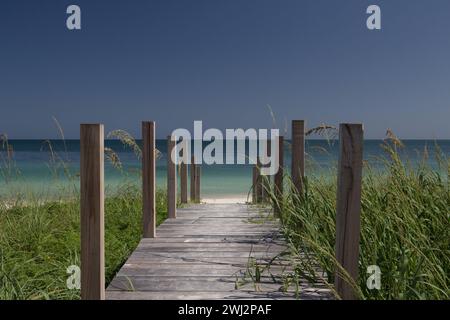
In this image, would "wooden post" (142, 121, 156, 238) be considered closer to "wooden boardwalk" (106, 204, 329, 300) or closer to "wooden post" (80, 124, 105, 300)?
"wooden boardwalk" (106, 204, 329, 300)

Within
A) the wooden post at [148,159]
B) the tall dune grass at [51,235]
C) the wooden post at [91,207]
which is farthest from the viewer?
the wooden post at [148,159]

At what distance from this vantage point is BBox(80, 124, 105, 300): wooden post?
8.57 ft

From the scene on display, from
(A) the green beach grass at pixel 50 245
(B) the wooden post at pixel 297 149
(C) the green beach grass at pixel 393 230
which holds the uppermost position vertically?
(B) the wooden post at pixel 297 149

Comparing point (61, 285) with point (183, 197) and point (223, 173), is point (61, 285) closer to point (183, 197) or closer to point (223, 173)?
point (183, 197)

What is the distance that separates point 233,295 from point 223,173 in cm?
3566

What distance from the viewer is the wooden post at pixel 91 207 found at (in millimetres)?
2611

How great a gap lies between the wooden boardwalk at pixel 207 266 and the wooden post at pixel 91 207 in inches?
20.6

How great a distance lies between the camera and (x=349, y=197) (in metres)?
2.68

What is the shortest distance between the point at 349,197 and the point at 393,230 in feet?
2.31

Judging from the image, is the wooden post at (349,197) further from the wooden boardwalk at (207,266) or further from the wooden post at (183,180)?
the wooden post at (183,180)

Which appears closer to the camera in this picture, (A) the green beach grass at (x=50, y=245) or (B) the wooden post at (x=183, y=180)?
(A) the green beach grass at (x=50, y=245)

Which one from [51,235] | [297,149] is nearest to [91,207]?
[297,149]

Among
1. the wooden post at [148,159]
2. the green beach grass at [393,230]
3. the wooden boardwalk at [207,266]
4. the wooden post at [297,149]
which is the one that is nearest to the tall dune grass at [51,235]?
the wooden boardwalk at [207,266]
